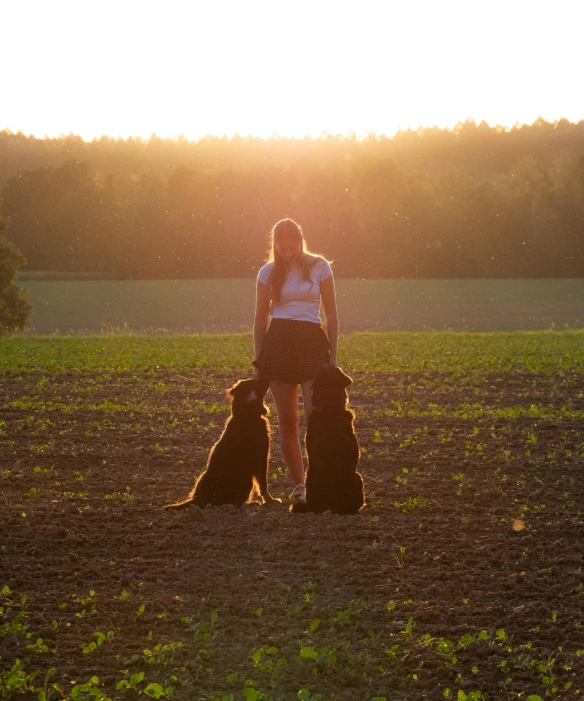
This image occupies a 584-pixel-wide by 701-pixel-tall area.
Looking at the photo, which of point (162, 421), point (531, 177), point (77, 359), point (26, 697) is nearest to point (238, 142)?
point (531, 177)

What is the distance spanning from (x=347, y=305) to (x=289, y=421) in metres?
41.1

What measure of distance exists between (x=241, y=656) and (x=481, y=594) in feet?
5.33

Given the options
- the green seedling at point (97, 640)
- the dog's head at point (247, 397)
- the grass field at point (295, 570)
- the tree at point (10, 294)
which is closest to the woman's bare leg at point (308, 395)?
the dog's head at point (247, 397)

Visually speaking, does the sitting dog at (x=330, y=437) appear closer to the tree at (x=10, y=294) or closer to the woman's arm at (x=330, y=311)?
the woman's arm at (x=330, y=311)

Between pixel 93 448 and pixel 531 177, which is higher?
pixel 531 177

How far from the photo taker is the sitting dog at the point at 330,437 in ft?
22.4

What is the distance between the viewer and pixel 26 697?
14.2 feet

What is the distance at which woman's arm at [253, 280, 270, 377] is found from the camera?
23.4 feet

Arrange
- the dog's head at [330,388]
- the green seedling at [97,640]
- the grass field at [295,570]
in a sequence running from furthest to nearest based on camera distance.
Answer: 1. the dog's head at [330,388]
2. the green seedling at [97,640]
3. the grass field at [295,570]

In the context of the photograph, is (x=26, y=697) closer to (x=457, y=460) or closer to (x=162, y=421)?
(x=457, y=460)

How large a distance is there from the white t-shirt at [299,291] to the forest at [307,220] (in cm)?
5506

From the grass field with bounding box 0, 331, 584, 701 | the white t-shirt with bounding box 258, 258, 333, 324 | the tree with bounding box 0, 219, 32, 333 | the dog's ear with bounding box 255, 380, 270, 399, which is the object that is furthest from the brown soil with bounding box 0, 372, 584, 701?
the tree with bounding box 0, 219, 32, 333

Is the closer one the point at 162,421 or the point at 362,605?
the point at 362,605

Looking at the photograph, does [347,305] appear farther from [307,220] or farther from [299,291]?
[299,291]
